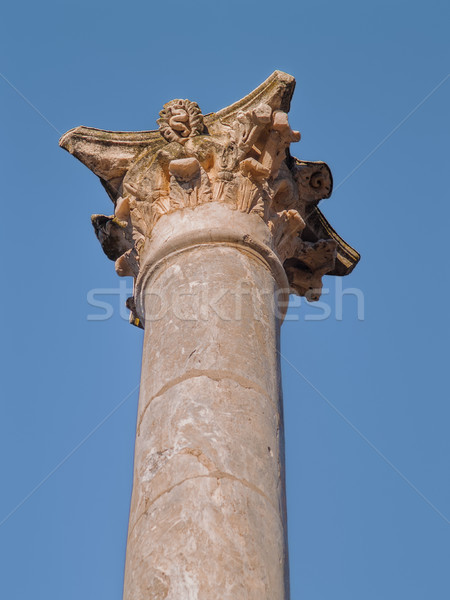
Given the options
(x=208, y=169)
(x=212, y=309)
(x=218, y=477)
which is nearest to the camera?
(x=218, y=477)

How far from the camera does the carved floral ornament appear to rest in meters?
9.78

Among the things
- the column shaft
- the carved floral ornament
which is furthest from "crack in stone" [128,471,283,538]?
the carved floral ornament

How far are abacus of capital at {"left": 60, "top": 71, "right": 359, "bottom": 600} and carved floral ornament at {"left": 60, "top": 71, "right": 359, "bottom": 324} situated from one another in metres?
0.01

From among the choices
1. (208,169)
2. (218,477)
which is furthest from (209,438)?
(208,169)

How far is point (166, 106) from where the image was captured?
1065cm

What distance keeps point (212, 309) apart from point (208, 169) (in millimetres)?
2224

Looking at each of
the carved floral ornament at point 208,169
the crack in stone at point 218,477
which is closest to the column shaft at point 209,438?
the crack in stone at point 218,477

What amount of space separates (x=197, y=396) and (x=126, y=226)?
3267 millimetres

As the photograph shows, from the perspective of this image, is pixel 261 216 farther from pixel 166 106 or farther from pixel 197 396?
pixel 197 396

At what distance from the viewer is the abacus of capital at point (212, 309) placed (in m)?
6.53

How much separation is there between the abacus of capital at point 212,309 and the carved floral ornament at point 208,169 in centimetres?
1

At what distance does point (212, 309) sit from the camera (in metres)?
8.16

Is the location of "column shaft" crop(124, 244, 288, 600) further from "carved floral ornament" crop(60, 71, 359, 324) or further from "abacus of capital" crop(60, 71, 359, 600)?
"carved floral ornament" crop(60, 71, 359, 324)

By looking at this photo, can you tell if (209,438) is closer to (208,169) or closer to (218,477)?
(218,477)
